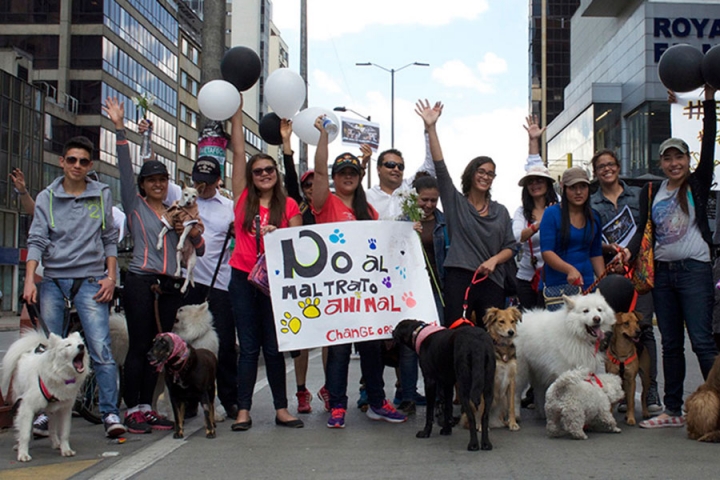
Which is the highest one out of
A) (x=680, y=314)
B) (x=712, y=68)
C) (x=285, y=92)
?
(x=285, y=92)

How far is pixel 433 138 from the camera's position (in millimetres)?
7125

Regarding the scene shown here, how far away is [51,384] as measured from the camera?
577 centimetres

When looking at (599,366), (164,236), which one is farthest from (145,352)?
(599,366)

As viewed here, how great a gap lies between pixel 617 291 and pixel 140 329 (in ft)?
13.2

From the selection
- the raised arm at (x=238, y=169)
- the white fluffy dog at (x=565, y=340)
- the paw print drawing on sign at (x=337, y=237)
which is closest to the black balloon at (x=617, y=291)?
the white fluffy dog at (x=565, y=340)

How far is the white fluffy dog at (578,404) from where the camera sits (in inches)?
237

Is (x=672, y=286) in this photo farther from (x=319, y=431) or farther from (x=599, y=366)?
(x=319, y=431)

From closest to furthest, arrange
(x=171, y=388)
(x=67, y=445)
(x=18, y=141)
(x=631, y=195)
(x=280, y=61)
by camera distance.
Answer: (x=67, y=445)
(x=171, y=388)
(x=631, y=195)
(x=18, y=141)
(x=280, y=61)

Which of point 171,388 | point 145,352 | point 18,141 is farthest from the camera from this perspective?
point 18,141

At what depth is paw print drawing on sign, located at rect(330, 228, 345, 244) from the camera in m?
6.98

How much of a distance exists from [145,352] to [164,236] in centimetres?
100

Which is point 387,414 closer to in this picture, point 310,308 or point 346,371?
point 346,371

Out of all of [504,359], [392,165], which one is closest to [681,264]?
[504,359]

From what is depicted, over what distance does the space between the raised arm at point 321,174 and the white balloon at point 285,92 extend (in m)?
1.80
